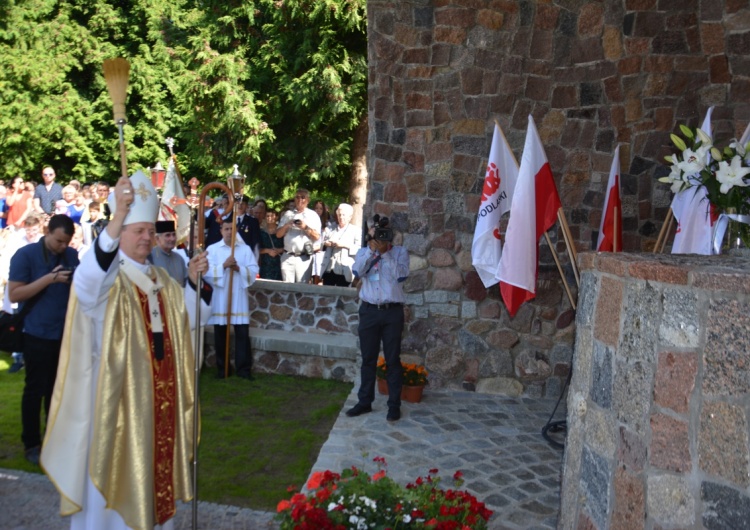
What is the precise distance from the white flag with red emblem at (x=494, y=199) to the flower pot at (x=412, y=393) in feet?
4.71

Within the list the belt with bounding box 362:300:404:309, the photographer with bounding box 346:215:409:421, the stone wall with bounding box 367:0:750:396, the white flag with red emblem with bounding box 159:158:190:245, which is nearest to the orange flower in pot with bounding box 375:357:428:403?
the photographer with bounding box 346:215:409:421

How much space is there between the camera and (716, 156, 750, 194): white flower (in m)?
4.31

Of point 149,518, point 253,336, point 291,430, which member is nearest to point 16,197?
point 253,336

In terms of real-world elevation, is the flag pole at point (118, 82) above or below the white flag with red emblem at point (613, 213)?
above

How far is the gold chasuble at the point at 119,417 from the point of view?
4.34 metres

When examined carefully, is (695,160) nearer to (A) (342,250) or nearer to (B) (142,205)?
(B) (142,205)

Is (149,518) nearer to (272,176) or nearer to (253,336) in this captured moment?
(253,336)

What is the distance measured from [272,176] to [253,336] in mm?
8138

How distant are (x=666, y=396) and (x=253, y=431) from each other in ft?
16.4

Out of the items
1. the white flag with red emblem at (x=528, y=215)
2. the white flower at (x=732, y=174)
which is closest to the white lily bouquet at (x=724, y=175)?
the white flower at (x=732, y=174)

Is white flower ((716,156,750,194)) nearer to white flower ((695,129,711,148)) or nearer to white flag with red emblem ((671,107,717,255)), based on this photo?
white flower ((695,129,711,148))

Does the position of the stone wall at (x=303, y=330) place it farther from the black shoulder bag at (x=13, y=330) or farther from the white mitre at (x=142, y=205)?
the white mitre at (x=142, y=205)

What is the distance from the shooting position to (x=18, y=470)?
6.29 metres

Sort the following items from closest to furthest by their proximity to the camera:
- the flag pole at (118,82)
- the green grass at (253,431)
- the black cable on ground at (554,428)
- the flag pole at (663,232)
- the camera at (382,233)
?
1. the flag pole at (118,82)
2. the green grass at (253,431)
3. the black cable on ground at (554,428)
4. the flag pole at (663,232)
5. the camera at (382,233)
